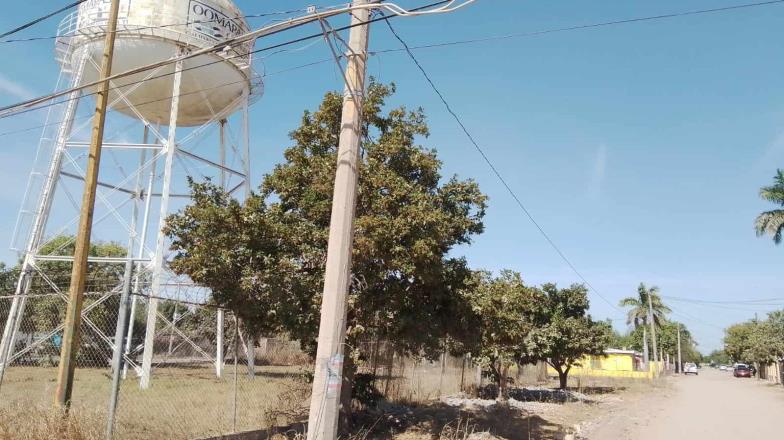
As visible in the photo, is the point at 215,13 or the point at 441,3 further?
the point at 215,13

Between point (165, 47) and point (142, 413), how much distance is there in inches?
449

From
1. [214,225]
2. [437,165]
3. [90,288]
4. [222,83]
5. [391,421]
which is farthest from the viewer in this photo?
[90,288]

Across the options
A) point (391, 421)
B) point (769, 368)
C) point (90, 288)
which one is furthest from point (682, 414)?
point (769, 368)

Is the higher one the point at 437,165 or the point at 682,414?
the point at 437,165

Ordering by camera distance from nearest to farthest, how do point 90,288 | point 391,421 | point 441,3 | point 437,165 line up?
1. point 441,3
2. point 437,165
3. point 391,421
4. point 90,288

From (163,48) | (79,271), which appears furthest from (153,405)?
(163,48)

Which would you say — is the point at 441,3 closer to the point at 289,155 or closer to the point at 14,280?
the point at 289,155

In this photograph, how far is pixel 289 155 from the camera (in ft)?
36.4

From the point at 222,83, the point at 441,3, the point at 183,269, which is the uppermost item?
the point at 222,83

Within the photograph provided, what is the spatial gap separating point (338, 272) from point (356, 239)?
2.01m

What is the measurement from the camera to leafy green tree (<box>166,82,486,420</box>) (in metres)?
8.98

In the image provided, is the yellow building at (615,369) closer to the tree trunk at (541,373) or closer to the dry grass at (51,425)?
the tree trunk at (541,373)

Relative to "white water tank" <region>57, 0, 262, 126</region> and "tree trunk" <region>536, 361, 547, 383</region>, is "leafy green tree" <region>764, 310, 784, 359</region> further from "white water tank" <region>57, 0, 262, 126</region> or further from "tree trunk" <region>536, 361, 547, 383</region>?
"white water tank" <region>57, 0, 262, 126</region>

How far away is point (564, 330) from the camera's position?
85.1ft
